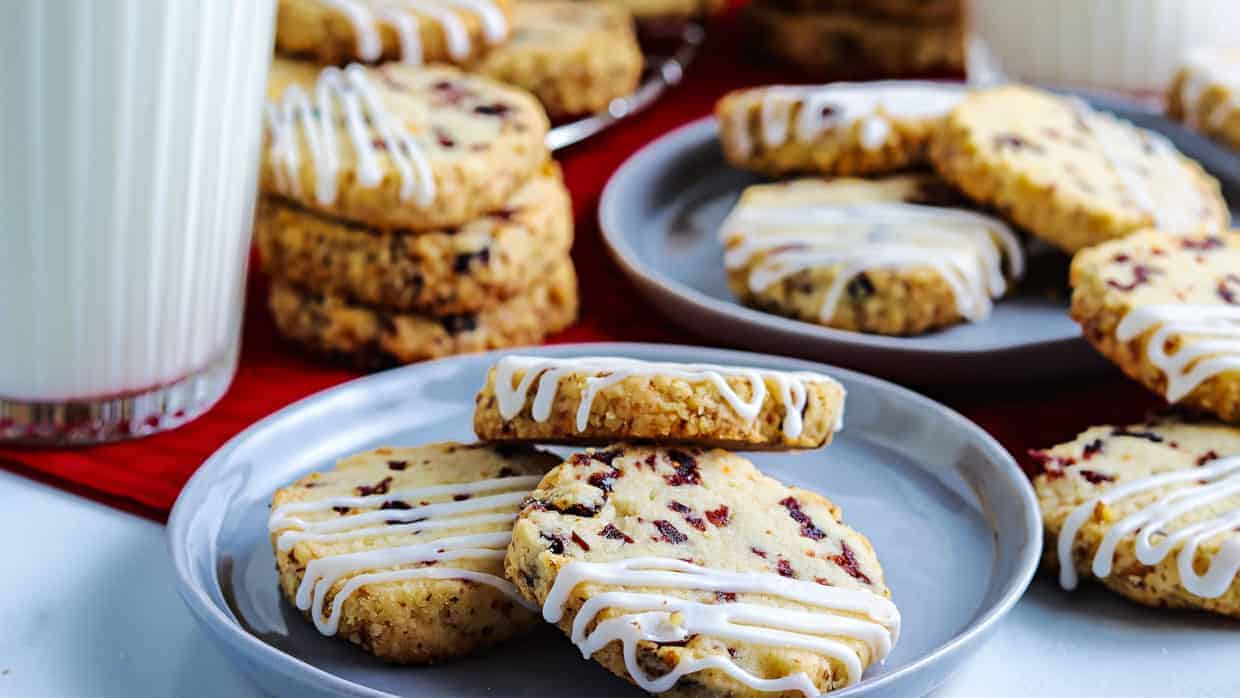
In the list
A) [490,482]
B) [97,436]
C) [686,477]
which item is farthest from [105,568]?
[686,477]

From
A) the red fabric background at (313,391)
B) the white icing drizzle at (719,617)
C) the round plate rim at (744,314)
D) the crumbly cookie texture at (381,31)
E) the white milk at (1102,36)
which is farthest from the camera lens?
the white milk at (1102,36)

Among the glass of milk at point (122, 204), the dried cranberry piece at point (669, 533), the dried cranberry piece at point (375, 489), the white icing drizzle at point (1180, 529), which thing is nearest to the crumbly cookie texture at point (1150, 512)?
the white icing drizzle at point (1180, 529)

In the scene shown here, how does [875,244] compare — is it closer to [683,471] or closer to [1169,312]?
[1169,312]

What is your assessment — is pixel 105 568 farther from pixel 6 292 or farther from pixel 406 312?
pixel 406 312

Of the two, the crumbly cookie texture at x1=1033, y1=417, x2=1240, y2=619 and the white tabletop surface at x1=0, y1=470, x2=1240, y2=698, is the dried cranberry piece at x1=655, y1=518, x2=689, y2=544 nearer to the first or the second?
the white tabletop surface at x1=0, y1=470, x2=1240, y2=698

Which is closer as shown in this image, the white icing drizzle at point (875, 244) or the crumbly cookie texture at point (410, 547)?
the crumbly cookie texture at point (410, 547)

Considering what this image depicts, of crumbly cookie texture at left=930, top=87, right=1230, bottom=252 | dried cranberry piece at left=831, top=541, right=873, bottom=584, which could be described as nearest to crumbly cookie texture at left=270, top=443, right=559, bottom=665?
dried cranberry piece at left=831, top=541, right=873, bottom=584

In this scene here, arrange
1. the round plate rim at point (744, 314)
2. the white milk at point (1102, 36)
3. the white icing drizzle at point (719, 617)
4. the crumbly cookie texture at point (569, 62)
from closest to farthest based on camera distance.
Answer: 1. the white icing drizzle at point (719, 617)
2. the round plate rim at point (744, 314)
3. the crumbly cookie texture at point (569, 62)
4. the white milk at point (1102, 36)

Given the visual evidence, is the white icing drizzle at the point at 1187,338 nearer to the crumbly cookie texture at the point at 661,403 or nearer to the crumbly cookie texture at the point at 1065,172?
the crumbly cookie texture at the point at 1065,172

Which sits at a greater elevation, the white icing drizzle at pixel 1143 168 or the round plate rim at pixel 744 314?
the white icing drizzle at pixel 1143 168
